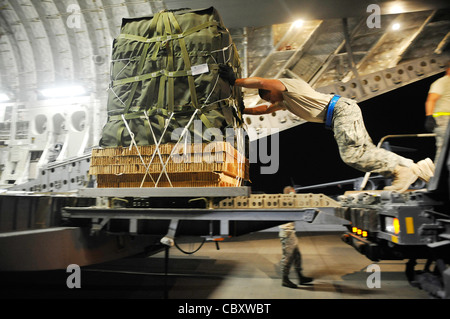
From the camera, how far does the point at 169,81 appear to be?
12.5 feet

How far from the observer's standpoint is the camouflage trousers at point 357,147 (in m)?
4.16

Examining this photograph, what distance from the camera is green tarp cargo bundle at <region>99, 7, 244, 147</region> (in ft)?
12.2

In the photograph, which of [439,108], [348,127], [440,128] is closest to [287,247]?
[348,127]

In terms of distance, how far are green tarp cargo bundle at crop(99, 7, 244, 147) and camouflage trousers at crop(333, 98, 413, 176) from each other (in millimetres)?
1601

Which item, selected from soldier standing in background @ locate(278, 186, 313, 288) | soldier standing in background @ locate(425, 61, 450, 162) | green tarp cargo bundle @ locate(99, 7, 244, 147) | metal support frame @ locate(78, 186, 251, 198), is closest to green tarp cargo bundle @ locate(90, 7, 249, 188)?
green tarp cargo bundle @ locate(99, 7, 244, 147)

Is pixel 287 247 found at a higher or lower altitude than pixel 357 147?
lower

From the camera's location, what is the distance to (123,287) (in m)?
5.03

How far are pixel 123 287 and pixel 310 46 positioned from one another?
30.7 ft

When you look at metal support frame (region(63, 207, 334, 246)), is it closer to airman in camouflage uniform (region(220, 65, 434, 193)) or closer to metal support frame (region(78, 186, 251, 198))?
metal support frame (region(78, 186, 251, 198))

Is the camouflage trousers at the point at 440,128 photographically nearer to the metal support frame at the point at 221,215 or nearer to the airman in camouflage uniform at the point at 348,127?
the airman in camouflage uniform at the point at 348,127

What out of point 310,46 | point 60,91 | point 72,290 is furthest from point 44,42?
point 72,290

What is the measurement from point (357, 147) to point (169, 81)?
2711mm

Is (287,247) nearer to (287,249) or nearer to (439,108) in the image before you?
(287,249)
